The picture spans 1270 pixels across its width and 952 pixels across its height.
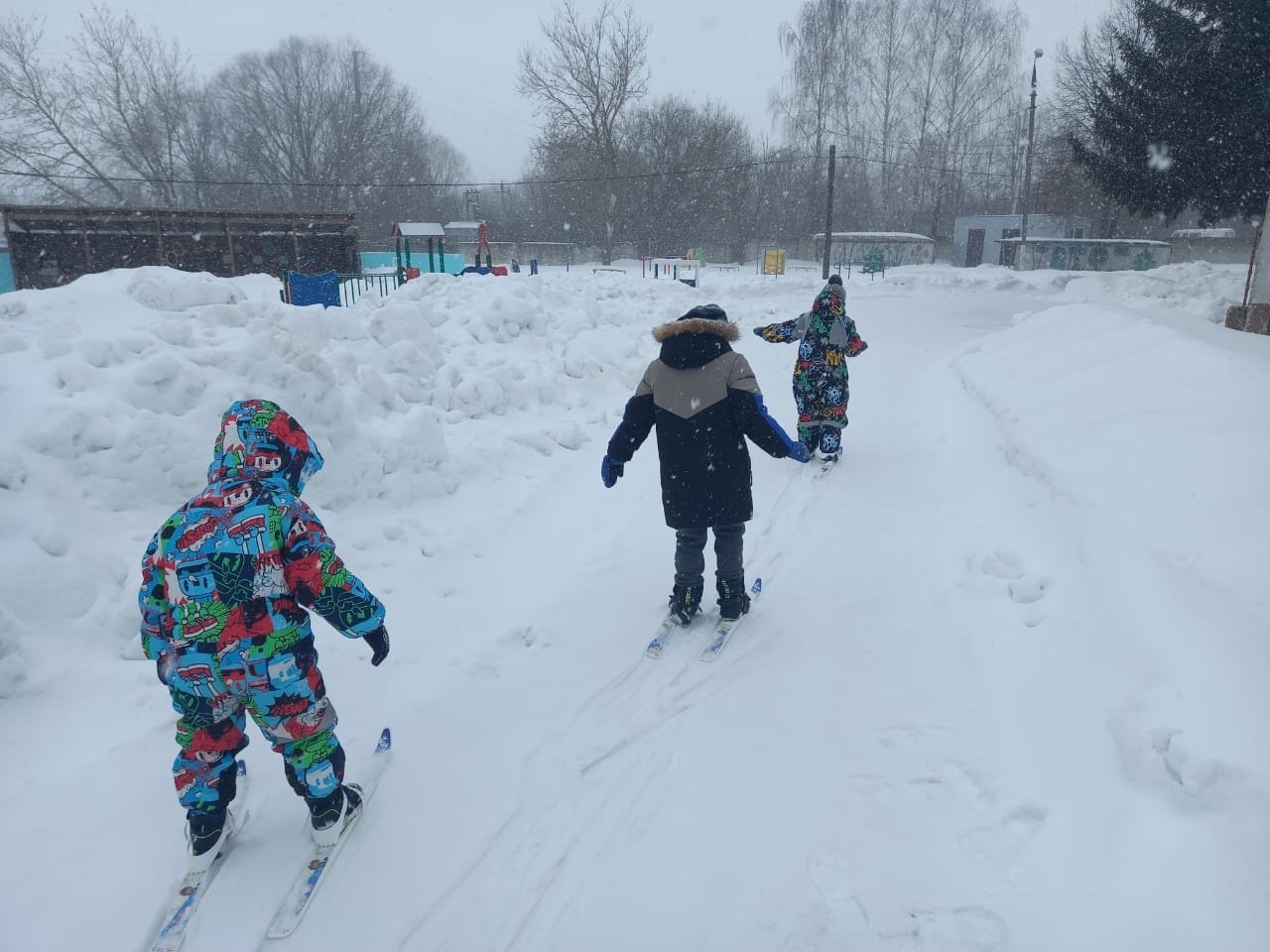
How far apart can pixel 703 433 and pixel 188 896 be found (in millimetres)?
2872

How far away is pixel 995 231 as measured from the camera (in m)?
43.1

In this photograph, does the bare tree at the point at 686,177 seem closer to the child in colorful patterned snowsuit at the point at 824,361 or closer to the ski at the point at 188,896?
the child in colorful patterned snowsuit at the point at 824,361

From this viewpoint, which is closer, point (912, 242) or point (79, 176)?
point (79, 176)

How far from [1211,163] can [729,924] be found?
60.1ft

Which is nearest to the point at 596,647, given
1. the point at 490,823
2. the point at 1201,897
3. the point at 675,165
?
the point at 490,823

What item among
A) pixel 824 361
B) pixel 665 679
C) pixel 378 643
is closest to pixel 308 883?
pixel 378 643

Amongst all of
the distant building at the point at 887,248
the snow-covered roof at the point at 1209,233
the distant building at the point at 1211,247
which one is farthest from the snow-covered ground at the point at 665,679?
the snow-covered roof at the point at 1209,233

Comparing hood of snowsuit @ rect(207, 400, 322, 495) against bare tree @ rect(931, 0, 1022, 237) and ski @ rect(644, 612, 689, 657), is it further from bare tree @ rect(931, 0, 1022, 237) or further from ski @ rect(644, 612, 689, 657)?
bare tree @ rect(931, 0, 1022, 237)

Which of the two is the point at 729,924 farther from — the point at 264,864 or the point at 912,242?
the point at 912,242

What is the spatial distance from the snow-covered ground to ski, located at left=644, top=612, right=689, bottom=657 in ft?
0.31

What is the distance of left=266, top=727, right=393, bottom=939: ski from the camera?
2375mm

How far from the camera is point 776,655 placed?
397 centimetres

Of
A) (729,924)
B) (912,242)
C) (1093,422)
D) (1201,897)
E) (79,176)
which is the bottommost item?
(729,924)

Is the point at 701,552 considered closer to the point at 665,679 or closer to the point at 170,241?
the point at 665,679
